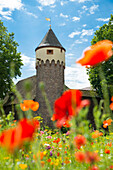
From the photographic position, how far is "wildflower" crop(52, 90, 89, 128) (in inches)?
41.5

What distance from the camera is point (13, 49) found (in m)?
19.6

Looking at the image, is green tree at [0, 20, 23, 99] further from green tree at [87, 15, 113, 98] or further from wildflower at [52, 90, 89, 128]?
wildflower at [52, 90, 89, 128]

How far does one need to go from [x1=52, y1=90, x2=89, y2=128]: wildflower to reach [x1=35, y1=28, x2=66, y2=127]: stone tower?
16750 mm

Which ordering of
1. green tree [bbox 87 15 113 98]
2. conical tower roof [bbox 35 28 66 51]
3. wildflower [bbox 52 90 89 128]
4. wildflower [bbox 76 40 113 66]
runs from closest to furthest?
wildflower [bbox 52 90 89 128], wildflower [bbox 76 40 113 66], green tree [bbox 87 15 113 98], conical tower roof [bbox 35 28 66 51]

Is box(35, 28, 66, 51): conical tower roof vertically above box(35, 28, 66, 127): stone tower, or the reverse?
box(35, 28, 66, 51): conical tower roof

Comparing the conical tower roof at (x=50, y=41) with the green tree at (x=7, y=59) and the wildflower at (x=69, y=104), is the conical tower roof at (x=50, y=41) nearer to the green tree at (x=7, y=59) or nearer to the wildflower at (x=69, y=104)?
the green tree at (x=7, y=59)

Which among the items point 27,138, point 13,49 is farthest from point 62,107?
point 13,49

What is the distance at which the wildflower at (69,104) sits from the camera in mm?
1055

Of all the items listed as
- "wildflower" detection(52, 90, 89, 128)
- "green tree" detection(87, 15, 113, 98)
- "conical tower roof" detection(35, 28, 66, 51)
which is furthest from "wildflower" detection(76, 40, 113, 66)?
"conical tower roof" detection(35, 28, 66, 51)

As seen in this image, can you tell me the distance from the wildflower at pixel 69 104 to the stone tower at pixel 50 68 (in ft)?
55.0

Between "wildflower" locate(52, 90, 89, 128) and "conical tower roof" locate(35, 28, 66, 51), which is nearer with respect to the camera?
"wildflower" locate(52, 90, 89, 128)

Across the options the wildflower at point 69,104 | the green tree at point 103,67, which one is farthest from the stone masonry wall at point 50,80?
the wildflower at point 69,104

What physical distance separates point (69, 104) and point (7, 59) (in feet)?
60.8

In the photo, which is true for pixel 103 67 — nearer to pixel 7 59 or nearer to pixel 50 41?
pixel 50 41
